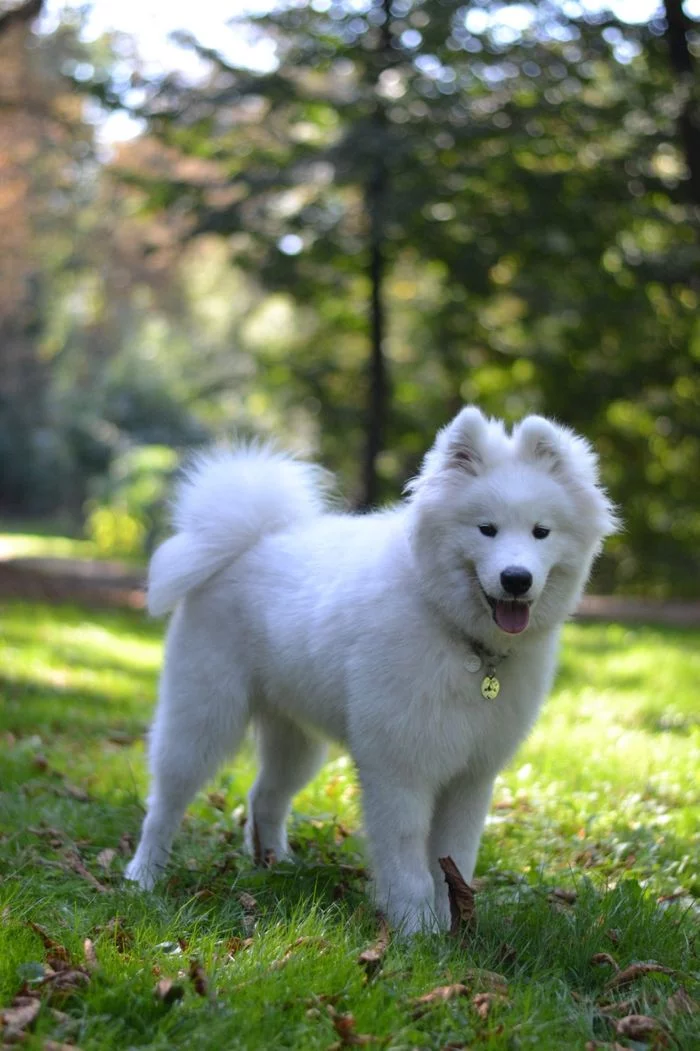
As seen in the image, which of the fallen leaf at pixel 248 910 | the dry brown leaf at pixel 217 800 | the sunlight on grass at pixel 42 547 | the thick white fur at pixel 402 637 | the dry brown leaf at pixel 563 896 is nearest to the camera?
the fallen leaf at pixel 248 910

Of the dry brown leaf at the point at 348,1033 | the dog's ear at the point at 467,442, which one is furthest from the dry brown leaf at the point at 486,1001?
the dog's ear at the point at 467,442

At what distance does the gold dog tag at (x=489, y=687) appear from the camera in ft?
12.2

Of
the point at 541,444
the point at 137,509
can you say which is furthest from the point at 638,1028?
the point at 137,509

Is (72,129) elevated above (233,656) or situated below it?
above

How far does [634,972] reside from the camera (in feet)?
10.8

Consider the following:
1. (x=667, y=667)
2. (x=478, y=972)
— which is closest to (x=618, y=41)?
(x=667, y=667)

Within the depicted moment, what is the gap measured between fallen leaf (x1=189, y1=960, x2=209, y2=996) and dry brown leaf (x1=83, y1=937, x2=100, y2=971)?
24cm

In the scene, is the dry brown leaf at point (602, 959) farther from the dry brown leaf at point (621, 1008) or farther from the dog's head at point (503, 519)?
the dog's head at point (503, 519)

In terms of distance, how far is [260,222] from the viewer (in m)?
11.2

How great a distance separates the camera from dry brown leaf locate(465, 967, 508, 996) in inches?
121

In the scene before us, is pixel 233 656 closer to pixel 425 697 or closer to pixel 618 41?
pixel 425 697

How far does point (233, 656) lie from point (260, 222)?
→ 7648 mm

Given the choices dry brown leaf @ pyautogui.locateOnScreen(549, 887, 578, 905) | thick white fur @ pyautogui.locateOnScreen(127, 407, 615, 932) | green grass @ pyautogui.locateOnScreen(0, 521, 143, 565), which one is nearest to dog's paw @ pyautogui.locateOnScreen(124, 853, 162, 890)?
thick white fur @ pyautogui.locateOnScreen(127, 407, 615, 932)

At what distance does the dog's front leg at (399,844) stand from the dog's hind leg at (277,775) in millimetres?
935
